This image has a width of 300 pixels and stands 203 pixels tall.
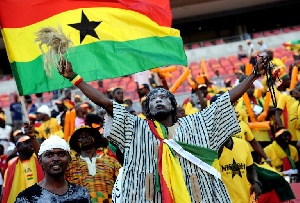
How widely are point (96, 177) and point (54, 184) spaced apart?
4.22ft

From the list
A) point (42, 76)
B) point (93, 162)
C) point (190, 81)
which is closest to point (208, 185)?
point (93, 162)

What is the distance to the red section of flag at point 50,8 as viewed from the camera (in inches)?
228

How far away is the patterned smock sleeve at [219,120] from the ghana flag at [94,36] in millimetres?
1217

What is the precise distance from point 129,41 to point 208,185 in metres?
2.11

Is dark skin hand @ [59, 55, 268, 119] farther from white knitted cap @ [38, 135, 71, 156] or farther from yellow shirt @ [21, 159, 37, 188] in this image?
yellow shirt @ [21, 159, 37, 188]

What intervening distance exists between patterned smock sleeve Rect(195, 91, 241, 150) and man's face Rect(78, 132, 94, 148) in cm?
185

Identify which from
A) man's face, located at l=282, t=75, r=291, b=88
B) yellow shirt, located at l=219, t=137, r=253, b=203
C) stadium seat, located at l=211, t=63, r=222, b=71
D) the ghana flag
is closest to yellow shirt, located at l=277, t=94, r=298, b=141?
man's face, located at l=282, t=75, r=291, b=88

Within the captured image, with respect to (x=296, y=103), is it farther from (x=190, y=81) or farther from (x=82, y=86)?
(x=82, y=86)

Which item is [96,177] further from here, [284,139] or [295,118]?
[295,118]

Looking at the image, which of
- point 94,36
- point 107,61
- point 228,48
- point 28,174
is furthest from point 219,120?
point 228,48

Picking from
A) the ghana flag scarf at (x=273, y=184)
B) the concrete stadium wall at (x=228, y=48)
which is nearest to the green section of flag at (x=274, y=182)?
the ghana flag scarf at (x=273, y=184)

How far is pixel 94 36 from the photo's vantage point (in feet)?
18.7

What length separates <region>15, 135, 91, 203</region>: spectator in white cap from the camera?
4.13 meters

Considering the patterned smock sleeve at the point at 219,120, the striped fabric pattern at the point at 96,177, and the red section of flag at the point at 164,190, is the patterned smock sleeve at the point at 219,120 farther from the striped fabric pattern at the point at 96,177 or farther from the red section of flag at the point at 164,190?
the striped fabric pattern at the point at 96,177
